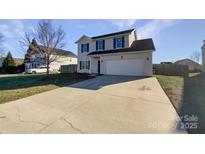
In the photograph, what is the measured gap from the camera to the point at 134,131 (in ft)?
12.1

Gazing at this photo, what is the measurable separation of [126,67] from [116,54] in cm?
202

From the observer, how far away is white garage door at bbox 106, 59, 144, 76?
14977 millimetres

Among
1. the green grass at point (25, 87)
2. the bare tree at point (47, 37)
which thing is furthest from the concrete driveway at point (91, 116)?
the bare tree at point (47, 37)

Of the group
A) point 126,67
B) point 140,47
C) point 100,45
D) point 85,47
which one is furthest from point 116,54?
point 85,47

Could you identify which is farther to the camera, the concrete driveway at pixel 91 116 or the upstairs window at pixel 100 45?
the upstairs window at pixel 100 45

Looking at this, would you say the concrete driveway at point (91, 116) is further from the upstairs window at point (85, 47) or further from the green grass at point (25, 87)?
the upstairs window at point (85, 47)

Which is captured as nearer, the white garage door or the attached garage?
the attached garage

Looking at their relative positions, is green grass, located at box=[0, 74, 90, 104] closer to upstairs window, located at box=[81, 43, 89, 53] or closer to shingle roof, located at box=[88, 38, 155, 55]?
shingle roof, located at box=[88, 38, 155, 55]

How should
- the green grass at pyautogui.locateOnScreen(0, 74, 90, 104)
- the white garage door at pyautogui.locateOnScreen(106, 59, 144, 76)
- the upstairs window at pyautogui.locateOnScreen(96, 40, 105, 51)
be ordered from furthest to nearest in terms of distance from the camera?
the upstairs window at pyautogui.locateOnScreen(96, 40, 105, 51) < the white garage door at pyautogui.locateOnScreen(106, 59, 144, 76) < the green grass at pyautogui.locateOnScreen(0, 74, 90, 104)

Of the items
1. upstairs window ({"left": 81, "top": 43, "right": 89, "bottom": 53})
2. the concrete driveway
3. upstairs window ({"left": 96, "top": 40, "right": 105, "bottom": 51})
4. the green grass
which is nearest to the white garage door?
upstairs window ({"left": 96, "top": 40, "right": 105, "bottom": 51})

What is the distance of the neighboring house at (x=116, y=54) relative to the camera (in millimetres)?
14852
